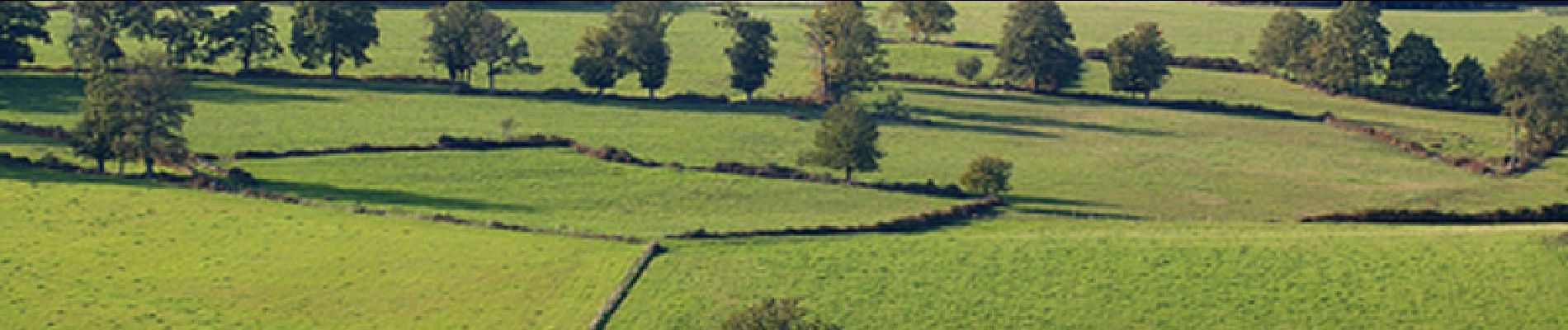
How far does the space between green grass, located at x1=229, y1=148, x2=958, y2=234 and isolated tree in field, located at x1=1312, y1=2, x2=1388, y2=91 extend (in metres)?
72.5

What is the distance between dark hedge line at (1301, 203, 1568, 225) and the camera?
128875 mm

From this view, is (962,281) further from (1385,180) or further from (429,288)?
(1385,180)

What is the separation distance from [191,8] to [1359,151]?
11545 centimetres

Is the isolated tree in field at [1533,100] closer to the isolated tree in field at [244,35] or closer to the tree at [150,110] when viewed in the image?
the tree at [150,110]

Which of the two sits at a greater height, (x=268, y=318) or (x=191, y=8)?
(x=191, y=8)

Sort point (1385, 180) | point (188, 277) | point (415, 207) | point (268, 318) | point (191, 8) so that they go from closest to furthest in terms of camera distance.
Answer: point (268, 318), point (188, 277), point (415, 207), point (1385, 180), point (191, 8)

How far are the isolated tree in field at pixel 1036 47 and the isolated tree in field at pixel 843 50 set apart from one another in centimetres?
1396

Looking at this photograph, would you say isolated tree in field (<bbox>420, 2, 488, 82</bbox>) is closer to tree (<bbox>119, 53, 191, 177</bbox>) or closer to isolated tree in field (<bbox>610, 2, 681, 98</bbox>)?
isolated tree in field (<bbox>610, 2, 681, 98</bbox>)

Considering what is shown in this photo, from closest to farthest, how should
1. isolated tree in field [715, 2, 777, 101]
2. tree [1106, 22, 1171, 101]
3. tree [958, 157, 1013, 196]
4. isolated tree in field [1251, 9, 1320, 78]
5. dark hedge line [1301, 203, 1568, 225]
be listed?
1. dark hedge line [1301, 203, 1568, 225]
2. tree [958, 157, 1013, 196]
3. isolated tree in field [715, 2, 777, 101]
4. tree [1106, 22, 1171, 101]
5. isolated tree in field [1251, 9, 1320, 78]

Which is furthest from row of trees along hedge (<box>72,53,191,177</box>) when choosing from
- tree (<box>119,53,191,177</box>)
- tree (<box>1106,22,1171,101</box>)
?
tree (<box>1106,22,1171,101</box>)

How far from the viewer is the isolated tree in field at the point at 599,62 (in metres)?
177

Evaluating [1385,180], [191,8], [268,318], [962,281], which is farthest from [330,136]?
[1385,180]

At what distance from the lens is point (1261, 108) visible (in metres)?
182

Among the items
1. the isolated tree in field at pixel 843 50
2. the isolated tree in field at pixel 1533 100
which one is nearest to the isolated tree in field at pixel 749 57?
the isolated tree in field at pixel 843 50
